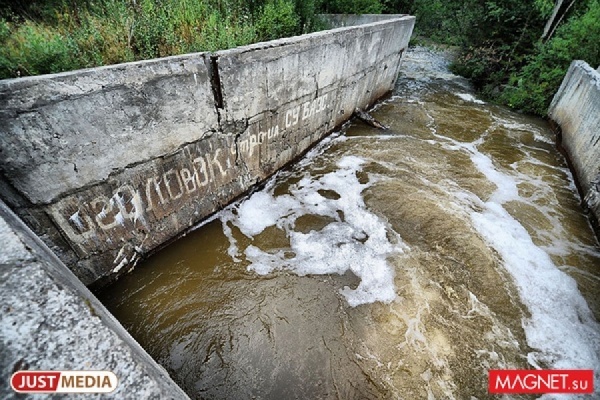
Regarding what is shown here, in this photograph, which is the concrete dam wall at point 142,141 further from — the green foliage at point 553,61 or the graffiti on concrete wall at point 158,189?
the green foliage at point 553,61

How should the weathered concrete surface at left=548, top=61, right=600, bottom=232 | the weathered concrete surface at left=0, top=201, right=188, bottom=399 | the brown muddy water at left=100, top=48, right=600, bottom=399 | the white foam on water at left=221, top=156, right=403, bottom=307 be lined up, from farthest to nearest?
the weathered concrete surface at left=548, top=61, right=600, bottom=232 < the white foam on water at left=221, top=156, right=403, bottom=307 < the brown muddy water at left=100, top=48, right=600, bottom=399 < the weathered concrete surface at left=0, top=201, right=188, bottom=399

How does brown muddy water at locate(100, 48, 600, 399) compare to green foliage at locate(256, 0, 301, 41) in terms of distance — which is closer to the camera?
brown muddy water at locate(100, 48, 600, 399)

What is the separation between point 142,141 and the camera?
3.13 m

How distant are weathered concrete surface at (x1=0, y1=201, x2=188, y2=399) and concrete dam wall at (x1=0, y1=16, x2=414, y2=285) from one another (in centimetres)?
156

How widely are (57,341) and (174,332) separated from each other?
2117mm

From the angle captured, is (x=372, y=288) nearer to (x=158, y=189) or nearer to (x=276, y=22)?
(x=158, y=189)

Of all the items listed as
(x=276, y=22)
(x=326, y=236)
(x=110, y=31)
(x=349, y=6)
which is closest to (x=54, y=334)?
(x=326, y=236)

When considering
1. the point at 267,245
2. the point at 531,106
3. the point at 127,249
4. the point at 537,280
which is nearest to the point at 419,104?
the point at 531,106

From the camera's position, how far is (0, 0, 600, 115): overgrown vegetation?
309 cm

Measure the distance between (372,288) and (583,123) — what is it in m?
6.72

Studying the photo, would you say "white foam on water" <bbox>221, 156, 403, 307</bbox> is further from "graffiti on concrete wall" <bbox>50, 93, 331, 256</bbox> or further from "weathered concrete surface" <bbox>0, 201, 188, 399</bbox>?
"weathered concrete surface" <bbox>0, 201, 188, 399</bbox>

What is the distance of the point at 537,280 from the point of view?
3.79m

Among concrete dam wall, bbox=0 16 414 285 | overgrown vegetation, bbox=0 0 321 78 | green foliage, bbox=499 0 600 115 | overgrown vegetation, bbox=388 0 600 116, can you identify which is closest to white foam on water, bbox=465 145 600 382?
concrete dam wall, bbox=0 16 414 285

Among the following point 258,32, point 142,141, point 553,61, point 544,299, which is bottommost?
point 544,299
